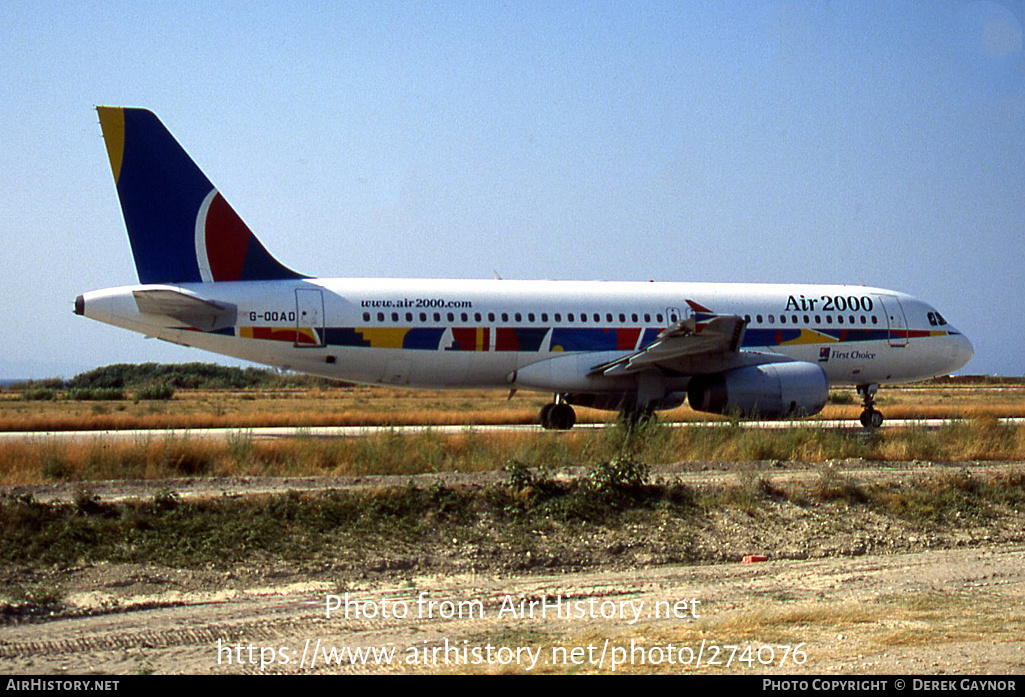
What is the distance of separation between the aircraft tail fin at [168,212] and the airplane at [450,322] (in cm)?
2

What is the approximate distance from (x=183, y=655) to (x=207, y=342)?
1421cm

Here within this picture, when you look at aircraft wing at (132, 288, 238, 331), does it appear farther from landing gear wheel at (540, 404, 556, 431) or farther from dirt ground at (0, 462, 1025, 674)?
dirt ground at (0, 462, 1025, 674)

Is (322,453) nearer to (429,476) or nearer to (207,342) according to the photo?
(429,476)

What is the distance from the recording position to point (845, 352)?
2420 cm

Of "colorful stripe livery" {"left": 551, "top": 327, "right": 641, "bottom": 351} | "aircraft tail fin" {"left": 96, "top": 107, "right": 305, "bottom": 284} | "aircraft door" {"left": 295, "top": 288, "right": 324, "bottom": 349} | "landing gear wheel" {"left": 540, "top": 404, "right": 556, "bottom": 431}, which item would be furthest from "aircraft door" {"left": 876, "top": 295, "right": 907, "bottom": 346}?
"aircraft tail fin" {"left": 96, "top": 107, "right": 305, "bottom": 284}

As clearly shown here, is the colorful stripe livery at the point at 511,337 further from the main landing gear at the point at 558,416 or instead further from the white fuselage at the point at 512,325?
the main landing gear at the point at 558,416

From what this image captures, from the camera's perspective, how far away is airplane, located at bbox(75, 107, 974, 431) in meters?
19.6

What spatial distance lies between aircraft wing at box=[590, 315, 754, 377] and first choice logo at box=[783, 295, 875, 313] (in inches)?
95.5

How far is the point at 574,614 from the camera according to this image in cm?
754

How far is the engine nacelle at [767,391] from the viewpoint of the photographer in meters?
20.2

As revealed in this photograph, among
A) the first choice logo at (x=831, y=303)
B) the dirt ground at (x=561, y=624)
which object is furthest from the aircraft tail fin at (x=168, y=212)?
the dirt ground at (x=561, y=624)

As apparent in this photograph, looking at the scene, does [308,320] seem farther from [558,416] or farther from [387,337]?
[558,416]

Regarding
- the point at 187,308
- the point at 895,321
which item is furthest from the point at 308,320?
the point at 895,321
